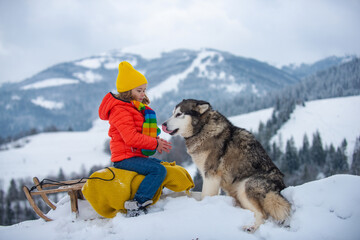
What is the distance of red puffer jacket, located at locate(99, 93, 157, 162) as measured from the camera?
5621 millimetres

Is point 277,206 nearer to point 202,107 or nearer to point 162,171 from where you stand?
point 162,171

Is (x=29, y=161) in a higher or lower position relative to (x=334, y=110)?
lower

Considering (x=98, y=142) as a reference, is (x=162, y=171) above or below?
above

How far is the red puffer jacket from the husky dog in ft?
2.61

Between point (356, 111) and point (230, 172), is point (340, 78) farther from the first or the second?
point (230, 172)

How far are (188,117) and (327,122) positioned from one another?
14608 cm

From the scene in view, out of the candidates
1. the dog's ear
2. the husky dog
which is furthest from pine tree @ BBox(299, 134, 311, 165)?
the dog's ear

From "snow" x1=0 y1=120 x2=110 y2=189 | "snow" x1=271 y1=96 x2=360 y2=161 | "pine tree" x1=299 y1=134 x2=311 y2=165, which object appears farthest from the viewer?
"snow" x1=0 y1=120 x2=110 y2=189

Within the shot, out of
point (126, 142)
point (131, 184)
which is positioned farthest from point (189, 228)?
point (126, 142)

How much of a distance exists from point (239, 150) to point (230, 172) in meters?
0.56

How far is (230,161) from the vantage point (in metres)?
6.17

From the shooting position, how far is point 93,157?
467 feet

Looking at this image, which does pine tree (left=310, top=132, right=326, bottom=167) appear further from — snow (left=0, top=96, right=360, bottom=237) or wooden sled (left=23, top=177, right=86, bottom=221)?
wooden sled (left=23, top=177, right=86, bottom=221)

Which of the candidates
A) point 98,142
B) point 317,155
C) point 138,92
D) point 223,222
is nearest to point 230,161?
point 223,222
